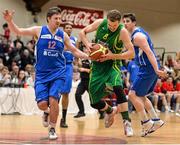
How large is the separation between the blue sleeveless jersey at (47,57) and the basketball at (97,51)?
1.62 feet

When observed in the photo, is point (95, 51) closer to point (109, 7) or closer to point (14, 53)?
point (14, 53)

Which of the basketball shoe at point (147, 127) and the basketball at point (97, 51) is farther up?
the basketball at point (97, 51)

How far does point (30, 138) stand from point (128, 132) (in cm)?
153

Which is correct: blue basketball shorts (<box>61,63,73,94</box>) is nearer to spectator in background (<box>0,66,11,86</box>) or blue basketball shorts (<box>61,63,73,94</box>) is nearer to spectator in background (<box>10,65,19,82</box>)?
spectator in background (<box>0,66,11,86</box>)

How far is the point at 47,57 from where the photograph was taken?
20.5 ft

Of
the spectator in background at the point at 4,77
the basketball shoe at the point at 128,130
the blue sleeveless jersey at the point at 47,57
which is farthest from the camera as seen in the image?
the spectator in background at the point at 4,77

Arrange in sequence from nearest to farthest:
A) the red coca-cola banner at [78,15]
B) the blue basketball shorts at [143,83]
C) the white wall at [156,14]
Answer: the blue basketball shorts at [143,83] → the red coca-cola banner at [78,15] → the white wall at [156,14]

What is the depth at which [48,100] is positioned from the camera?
6.22 metres

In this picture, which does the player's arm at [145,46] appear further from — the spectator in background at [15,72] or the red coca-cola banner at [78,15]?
the red coca-cola banner at [78,15]

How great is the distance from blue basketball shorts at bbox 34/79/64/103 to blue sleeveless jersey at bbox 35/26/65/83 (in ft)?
0.20

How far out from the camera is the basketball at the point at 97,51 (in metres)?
6.20

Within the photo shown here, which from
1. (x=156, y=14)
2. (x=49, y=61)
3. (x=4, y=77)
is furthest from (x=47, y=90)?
(x=156, y=14)

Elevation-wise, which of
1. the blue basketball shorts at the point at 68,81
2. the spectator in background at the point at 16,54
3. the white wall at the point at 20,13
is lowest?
the blue basketball shorts at the point at 68,81

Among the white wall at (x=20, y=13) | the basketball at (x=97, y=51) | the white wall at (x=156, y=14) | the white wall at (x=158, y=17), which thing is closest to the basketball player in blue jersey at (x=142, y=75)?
the basketball at (x=97, y=51)
